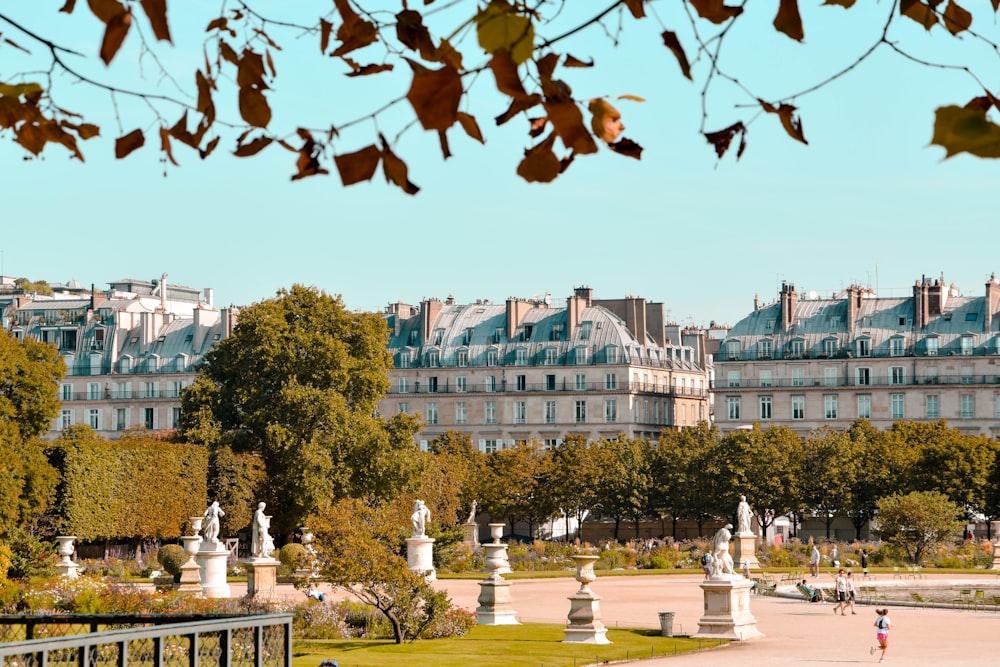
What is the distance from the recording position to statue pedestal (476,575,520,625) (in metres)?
29.2

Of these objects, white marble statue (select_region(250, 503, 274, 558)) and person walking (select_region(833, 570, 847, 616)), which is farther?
white marble statue (select_region(250, 503, 274, 558))

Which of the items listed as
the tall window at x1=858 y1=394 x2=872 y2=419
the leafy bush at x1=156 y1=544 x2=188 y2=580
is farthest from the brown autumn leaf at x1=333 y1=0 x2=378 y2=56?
the tall window at x1=858 y1=394 x2=872 y2=419

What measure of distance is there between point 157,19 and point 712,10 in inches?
54.8

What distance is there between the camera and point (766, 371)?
266 ft

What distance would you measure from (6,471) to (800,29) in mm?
40571

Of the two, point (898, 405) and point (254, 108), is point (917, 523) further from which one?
point (254, 108)

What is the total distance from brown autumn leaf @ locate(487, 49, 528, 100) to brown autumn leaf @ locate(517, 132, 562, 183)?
0.39 meters

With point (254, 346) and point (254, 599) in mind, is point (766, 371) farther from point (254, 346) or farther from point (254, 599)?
point (254, 599)

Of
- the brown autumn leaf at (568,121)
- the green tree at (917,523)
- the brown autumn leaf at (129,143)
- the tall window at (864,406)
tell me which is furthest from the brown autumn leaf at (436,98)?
the tall window at (864,406)

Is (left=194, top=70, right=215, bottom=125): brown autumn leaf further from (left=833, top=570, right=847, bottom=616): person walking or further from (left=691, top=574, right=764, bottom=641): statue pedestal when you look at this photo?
(left=833, top=570, right=847, bottom=616): person walking

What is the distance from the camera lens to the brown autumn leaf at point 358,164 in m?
4.21

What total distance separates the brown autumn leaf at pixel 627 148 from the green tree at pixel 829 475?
56677 mm

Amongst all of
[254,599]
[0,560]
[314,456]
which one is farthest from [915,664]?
[314,456]

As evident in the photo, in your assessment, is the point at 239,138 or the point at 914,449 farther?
the point at 914,449
